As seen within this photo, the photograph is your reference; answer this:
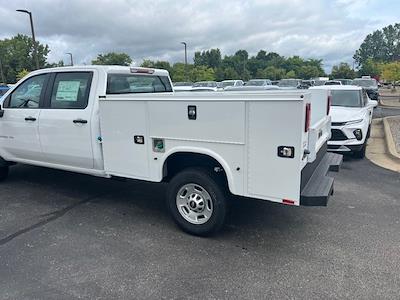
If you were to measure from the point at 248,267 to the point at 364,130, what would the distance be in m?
5.75

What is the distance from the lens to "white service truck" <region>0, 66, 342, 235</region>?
130 inches

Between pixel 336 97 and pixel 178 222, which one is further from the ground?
pixel 336 97

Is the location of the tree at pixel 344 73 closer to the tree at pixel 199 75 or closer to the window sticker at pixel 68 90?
the tree at pixel 199 75

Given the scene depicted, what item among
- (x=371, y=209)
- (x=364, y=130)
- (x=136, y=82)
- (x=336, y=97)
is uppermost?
(x=136, y=82)

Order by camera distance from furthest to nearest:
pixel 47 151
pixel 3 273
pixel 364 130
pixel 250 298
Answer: pixel 364 130 < pixel 47 151 < pixel 3 273 < pixel 250 298

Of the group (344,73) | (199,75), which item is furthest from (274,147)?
(344,73)

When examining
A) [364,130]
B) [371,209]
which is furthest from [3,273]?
[364,130]

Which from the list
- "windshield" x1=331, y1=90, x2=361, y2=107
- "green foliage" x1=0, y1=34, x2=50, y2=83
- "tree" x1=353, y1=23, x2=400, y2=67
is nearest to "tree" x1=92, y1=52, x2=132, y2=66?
"green foliage" x1=0, y1=34, x2=50, y2=83

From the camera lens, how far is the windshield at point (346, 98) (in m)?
8.85

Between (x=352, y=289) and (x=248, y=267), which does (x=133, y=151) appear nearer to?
(x=248, y=267)

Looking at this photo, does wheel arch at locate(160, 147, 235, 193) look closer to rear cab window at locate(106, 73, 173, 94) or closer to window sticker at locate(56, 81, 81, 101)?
rear cab window at locate(106, 73, 173, 94)

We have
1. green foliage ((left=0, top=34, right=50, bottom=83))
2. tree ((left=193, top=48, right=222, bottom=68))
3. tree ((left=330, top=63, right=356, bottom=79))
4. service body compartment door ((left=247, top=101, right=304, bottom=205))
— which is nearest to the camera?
service body compartment door ((left=247, top=101, right=304, bottom=205))

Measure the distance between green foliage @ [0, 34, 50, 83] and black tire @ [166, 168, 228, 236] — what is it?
53.2 m

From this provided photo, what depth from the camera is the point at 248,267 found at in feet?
11.0
